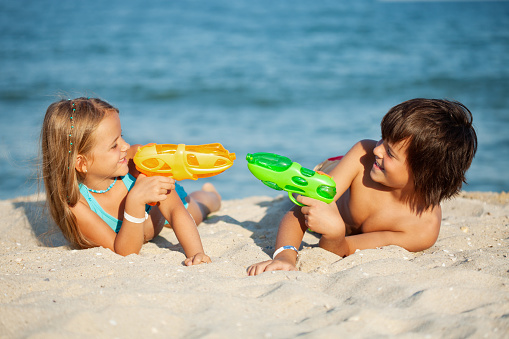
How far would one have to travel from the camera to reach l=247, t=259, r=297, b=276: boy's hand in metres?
2.54

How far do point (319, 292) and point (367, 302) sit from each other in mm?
233

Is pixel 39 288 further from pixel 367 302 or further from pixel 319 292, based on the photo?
pixel 367 302

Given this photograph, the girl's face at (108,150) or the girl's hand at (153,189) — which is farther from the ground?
the girl's face at (108,150)

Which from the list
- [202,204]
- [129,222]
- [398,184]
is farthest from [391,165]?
[202,204]

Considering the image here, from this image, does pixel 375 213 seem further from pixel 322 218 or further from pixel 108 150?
pixel 108 150

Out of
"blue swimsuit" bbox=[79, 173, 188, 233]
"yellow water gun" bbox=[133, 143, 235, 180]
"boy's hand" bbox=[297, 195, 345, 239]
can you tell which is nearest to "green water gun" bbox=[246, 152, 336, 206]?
"boy's hand" bbox=[297, 195, 345, 239]

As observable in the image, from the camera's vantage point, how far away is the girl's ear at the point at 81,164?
294cm

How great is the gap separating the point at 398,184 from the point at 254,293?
47.8 inches

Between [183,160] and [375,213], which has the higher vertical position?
[183,160]

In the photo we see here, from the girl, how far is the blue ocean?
0.99 feet

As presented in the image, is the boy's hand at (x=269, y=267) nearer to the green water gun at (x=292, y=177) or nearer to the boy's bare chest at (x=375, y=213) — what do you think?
the green water gun at (x=292, y=177)

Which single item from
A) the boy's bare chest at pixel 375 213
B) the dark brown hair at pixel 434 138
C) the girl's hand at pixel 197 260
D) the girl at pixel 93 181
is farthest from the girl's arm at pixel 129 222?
the dark brown hair at pixel 434 138

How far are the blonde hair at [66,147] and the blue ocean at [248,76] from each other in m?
0.24

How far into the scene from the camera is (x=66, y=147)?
2.88 metres
